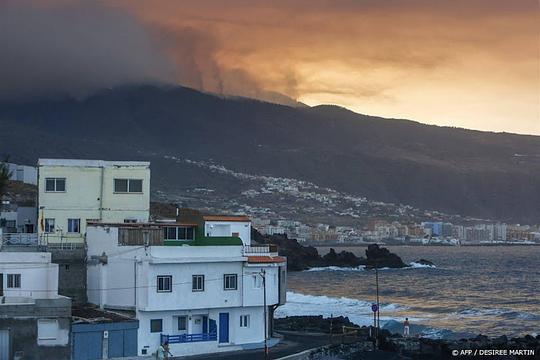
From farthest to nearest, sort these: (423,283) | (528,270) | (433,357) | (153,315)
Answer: (528,270) < (423,283) < (433,357) < (153,315)

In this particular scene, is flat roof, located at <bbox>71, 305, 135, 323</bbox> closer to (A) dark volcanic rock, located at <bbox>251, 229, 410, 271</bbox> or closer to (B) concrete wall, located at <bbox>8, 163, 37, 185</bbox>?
(B) concrete wall, located at <bbox>8, 163, 37, 185</bbox>

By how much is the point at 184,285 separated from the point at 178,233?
176 inches

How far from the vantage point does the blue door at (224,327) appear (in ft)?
131

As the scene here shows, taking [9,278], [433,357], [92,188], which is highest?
[92,188]

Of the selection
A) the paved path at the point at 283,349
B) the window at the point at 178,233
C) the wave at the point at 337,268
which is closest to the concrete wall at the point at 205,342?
the paved path at the point at 283,349

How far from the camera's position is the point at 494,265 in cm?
15825

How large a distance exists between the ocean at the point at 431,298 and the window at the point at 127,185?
2124 centimetres

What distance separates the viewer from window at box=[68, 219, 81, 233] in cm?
4372

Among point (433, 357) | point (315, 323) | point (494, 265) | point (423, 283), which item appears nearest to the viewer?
point (433, 357)

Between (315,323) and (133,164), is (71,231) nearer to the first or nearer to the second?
(133,164)

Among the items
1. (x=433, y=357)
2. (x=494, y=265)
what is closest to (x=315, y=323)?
(x=433, y=357)

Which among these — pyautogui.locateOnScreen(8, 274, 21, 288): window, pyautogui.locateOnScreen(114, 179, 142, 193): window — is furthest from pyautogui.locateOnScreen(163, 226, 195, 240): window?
pyautogui.locateOnScreen(8, 274, 21, 288): window

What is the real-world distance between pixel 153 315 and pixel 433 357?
11444 millimetres

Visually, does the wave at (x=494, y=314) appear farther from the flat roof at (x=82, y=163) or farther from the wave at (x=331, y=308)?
the flat roof at (x=82, y=163)
